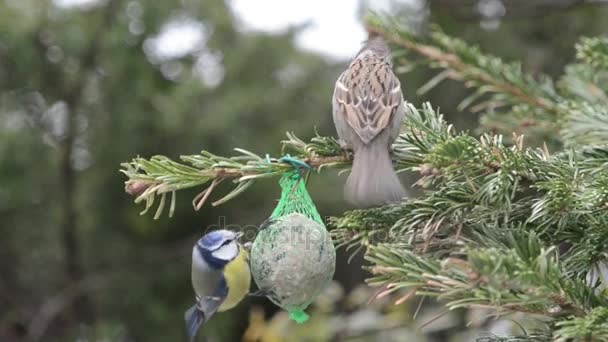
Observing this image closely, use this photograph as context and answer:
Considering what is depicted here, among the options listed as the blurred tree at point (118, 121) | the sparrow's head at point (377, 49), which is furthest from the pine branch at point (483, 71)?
the blurred tree at point (118, 121)

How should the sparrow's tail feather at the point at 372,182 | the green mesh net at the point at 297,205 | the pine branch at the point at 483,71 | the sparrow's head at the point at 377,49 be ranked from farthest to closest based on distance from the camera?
1. the sparrow's head at the point at 377,49
2. the pine branch at the point at 483,71
3. the green mesh net at the point at 297,205
4. the sparrow's tail feather at the point at 372,182

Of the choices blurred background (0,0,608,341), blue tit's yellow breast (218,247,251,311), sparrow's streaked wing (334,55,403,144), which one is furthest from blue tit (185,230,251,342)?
blurred background (0,0,608,341)

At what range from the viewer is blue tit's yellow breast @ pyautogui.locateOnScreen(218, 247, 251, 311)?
1.89 metres

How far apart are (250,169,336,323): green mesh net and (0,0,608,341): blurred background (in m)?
2.05

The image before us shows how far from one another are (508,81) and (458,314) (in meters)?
2.37

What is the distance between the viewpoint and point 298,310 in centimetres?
211

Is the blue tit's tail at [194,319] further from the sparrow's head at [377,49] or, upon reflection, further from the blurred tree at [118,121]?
the blurred tree at [118,121]

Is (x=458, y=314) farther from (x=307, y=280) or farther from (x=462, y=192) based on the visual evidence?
(x=462, y=192)

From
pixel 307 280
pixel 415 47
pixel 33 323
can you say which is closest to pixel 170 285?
pixel 33 323

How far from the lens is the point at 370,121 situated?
7.49 feet

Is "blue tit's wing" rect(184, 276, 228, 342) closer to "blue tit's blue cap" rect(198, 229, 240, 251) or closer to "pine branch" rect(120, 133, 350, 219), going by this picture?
"blue tit's blue cap" rect(198, 229, 240, 251)

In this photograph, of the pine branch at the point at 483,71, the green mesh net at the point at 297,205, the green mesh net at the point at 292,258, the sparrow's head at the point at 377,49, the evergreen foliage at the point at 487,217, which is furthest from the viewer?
the sparrow's head at the point at 377,49

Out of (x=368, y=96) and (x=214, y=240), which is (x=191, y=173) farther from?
(x=368, y=96)

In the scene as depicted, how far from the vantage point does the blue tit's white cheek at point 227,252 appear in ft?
6.12
